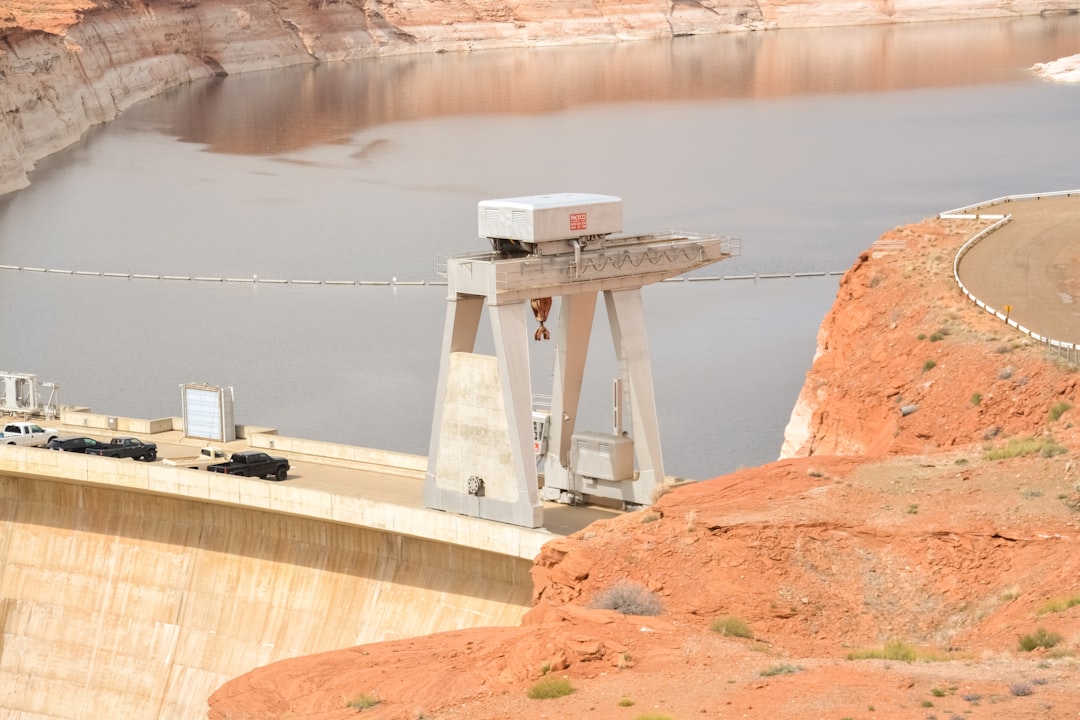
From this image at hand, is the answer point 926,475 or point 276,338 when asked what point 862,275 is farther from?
point 276,338

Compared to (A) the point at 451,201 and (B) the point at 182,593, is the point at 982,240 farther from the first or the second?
(A) the point at 451,201

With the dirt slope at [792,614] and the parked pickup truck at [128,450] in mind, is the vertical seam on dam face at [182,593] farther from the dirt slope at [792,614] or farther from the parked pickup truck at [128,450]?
the dirt slope at [792,614]

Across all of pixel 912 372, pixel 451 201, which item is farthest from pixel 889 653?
pixel 451 201

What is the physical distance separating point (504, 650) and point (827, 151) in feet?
285

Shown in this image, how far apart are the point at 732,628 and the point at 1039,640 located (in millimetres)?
3659

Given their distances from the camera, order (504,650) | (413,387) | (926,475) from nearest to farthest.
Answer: (504,650) → (926,475) → (413,387)

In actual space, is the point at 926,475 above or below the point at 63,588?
above

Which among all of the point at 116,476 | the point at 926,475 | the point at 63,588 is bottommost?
the point at 63,588

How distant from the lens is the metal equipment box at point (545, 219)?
91.2 feet

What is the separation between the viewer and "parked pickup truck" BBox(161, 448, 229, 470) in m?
33.9

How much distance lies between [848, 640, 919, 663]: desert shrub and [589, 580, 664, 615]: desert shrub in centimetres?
294

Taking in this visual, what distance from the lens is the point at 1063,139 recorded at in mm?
101500

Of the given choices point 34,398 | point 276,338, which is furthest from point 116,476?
point 276,338

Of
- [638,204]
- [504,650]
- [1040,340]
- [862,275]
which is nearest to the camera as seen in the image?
[504,650]
